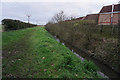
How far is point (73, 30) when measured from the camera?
50.9 feet

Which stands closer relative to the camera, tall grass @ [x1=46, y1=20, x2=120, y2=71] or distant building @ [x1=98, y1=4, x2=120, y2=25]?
tall grass @ [x1=46, y1=20, x2=120, y2=71]

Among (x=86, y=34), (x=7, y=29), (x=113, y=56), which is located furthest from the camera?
(x=7, y=29)

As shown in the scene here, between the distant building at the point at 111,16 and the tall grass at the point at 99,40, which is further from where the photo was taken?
the distant building at the point at 111,16

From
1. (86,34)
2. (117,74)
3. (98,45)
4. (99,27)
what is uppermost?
(99,27)

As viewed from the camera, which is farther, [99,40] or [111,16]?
[111,16]

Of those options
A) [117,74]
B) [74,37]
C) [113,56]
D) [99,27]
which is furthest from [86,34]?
[117,74]

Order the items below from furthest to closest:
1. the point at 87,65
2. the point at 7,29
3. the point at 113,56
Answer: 1. the point at 7,29
2. the point at 113,56
3. the point at 87,65

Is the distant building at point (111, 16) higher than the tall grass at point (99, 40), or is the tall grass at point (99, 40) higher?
the distant building at point (111, 16)

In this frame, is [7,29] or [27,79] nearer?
[27,79]

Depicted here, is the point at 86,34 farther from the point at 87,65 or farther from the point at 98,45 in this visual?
the point at 87,65

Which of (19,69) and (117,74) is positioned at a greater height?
(19,69)

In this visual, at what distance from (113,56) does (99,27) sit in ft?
15.7

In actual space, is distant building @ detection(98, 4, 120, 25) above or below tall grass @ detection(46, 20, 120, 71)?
above

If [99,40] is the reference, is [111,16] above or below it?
above
